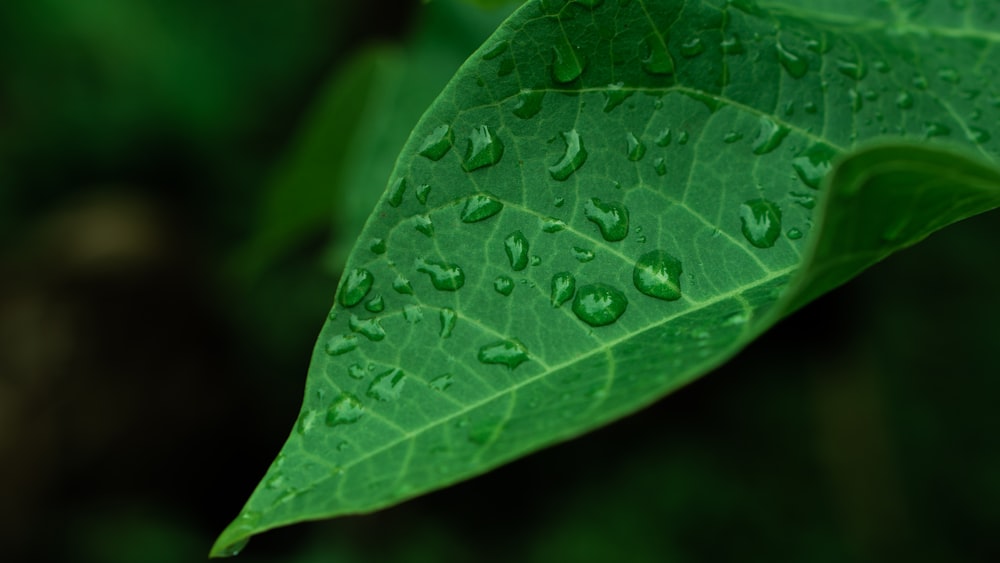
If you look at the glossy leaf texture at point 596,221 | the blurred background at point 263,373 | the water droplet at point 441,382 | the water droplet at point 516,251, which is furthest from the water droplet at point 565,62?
the blurred background at point 263,373

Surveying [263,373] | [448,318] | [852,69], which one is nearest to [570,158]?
[448,318]

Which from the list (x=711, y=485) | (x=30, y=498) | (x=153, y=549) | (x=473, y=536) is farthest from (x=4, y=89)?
(x=711, y=485)

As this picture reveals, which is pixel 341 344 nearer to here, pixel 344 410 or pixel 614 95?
pixel 344 410

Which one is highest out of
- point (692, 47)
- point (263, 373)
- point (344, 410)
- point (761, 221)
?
point (692, 47)

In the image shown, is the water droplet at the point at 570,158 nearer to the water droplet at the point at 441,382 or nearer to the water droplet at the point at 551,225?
the water droplet at the point at 551,225

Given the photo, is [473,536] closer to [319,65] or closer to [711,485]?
[711,485]
